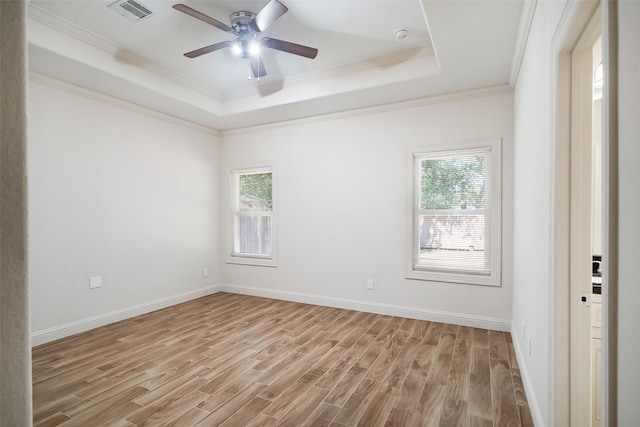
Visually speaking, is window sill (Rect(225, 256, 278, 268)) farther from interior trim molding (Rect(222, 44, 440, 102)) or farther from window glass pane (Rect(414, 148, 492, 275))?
interior trim molding (Rect(222, 44, 440, 102))

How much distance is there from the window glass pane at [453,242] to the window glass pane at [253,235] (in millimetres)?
2293

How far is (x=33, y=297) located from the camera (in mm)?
3127

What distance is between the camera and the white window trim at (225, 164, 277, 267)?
488 centimetres

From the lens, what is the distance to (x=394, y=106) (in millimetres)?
4043

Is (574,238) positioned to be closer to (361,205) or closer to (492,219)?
(492,219)

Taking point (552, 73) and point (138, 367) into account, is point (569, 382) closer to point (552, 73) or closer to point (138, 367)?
point (552, 73)

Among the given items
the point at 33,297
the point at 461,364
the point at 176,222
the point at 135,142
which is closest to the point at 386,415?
the point at 461,364

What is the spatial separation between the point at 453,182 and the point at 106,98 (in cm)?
409

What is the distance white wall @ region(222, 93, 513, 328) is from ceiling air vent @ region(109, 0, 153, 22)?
229cm

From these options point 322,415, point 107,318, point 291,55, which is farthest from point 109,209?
point 322,415

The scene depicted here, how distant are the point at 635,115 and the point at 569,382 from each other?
1323 mm

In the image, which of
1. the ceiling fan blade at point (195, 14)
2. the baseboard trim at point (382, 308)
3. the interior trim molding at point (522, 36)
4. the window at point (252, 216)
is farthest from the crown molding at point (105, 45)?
the interior trim molding at point (522, 36)

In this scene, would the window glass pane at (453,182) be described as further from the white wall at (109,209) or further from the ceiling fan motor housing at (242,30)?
the white wall at (109,209)

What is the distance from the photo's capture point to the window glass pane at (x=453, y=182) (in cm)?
368
